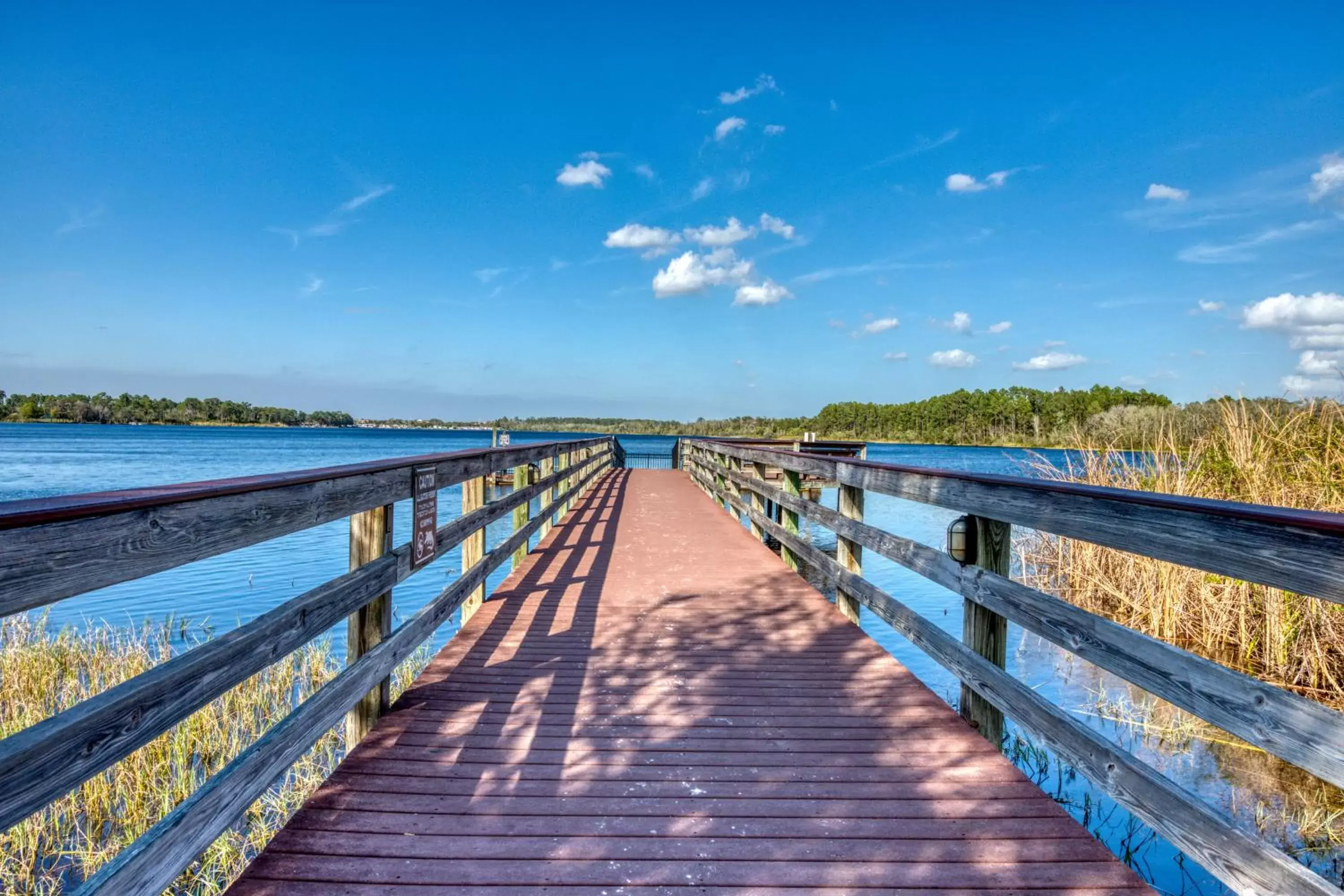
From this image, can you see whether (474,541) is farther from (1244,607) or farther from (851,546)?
(1244,607)

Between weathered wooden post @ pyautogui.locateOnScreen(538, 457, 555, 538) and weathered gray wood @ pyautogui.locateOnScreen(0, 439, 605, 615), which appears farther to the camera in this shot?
weathered wooden post @ pyautogui.locateOnScreen(538, 457, 555, 538)

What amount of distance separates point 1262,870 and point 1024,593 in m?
1.08

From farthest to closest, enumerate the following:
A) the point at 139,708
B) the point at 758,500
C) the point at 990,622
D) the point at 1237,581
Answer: the point at 758,500, the point at 1237,581, the point at 990,622, the point at 139,708

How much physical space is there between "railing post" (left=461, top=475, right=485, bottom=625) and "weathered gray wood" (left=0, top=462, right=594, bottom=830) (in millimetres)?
1960

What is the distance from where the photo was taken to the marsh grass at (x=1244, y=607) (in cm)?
386

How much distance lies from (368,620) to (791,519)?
4.43 metres

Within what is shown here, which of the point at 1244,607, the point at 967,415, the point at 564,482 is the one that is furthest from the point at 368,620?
the point at 967,415

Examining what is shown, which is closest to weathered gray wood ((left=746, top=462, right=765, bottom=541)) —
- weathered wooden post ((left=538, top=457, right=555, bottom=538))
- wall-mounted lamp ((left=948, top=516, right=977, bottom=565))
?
weathered wooden post ((left=538, top=457, right=555, bottom=538))

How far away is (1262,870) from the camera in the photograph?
5.21 ft

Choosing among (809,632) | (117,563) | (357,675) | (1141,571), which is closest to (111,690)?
(117,563)

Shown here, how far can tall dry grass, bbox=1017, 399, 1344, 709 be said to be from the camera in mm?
4723

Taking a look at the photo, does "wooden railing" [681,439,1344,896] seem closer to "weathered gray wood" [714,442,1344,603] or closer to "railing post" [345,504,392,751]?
"weathered gray wood" [714,442,1344,603]

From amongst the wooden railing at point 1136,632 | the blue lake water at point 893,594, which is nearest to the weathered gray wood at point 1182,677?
the wooden railing at point 1136,632

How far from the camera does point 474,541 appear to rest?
4.55 metres
